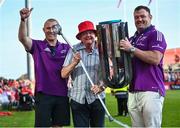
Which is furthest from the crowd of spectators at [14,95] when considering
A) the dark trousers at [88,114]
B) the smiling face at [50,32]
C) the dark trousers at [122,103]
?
the dark trousers at [88,114]

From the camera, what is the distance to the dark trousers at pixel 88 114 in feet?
17.1

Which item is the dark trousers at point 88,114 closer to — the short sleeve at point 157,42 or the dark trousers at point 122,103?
the short sleeve at point 157,42

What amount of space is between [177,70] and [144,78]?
41451 mm

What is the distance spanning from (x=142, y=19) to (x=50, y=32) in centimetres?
116

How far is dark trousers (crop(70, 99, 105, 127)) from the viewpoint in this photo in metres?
5.20

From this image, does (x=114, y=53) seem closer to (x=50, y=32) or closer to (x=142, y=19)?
(x=142, y=19)

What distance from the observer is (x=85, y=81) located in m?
5.22

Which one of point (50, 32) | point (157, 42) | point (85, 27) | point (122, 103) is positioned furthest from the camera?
point (122, 103)

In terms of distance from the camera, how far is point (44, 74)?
5480 mm

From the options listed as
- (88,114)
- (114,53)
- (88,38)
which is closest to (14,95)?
(88,114)

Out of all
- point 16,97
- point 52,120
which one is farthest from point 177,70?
point 52,120

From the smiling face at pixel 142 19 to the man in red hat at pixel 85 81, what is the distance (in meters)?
0.51

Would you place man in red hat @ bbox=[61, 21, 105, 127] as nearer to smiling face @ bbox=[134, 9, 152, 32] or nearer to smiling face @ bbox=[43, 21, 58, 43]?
smiling face @ bbox=[43, 21, 58, 43]

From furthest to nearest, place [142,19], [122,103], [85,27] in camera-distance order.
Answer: [122,103]
[85,27]
[142,19]
